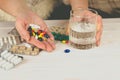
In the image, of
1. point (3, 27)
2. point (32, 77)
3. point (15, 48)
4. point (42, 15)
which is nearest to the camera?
point (32, 77)

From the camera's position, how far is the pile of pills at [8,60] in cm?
75

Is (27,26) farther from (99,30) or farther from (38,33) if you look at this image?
(99,30)

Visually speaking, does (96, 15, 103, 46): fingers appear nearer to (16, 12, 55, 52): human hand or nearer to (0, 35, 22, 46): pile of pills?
(16, 12, 55, 52): human hand

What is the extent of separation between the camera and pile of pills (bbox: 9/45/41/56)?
82 centimetres

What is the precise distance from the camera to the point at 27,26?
88cm

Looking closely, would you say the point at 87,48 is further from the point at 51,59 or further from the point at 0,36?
the point at 0,36

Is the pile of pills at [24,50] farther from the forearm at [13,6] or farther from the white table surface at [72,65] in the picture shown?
the forearm at [13,6]

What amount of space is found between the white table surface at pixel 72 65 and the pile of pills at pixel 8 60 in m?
0.01

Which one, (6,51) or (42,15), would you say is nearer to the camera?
(6,51)

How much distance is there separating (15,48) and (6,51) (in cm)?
3

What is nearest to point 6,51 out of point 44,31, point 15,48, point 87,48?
point 15,48

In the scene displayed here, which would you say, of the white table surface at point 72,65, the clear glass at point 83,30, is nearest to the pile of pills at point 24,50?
the white table surface at point 72,65

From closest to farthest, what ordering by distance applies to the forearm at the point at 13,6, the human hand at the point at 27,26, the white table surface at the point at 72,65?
the white table surface at the point at 72,65 → the human hand at the point at 27,26 → the forearm at the point at 13,6

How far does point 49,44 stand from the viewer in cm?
85
